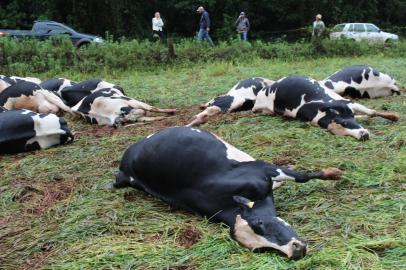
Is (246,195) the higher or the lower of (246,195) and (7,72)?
the higher

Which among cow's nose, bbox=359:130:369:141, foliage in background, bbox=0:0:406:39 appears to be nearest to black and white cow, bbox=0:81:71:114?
cow's nose, bbox=359:130:369:141

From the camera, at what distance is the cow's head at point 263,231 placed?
289 cm

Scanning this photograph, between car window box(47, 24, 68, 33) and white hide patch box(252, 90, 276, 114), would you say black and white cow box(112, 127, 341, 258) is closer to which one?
white hide patch box(252, 90, 276, 114)

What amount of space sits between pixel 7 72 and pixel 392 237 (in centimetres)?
1133

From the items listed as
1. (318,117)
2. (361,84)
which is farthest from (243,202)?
(361,84)

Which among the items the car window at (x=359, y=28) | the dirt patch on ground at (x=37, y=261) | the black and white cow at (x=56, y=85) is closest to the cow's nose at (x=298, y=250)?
the dirt patch on ground at (x=37, y=261)

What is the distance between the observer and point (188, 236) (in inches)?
131

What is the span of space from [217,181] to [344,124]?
2.39 metres

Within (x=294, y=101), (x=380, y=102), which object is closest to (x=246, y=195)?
(x=294, y=101)

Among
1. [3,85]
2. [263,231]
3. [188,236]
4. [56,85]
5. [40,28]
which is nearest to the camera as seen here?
[263,231]

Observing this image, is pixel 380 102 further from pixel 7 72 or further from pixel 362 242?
pixel 7 72

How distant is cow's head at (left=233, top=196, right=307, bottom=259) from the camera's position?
2891 millimetres

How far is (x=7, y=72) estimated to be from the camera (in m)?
12.7

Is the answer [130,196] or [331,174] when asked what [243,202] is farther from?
[130,196]
